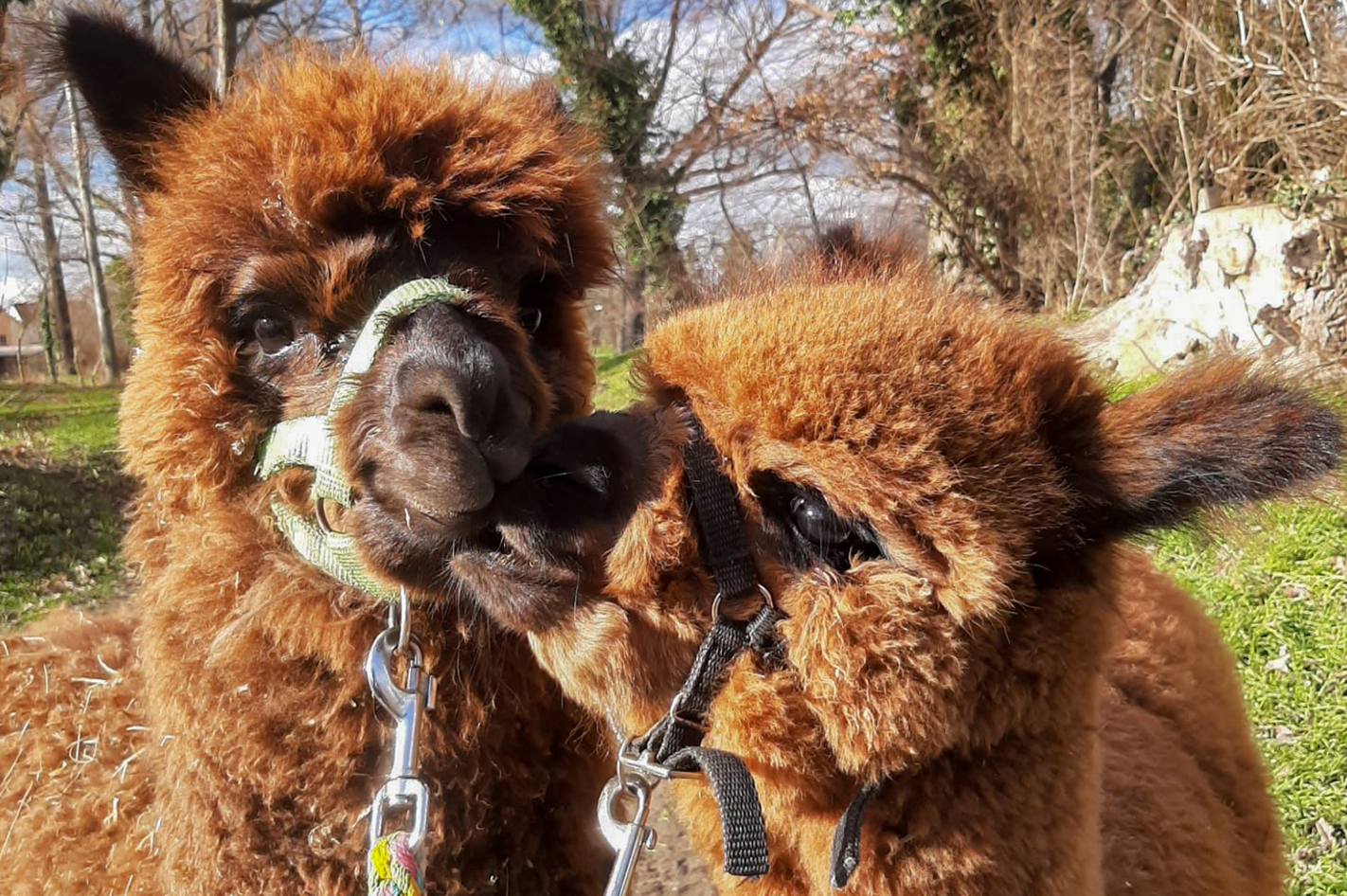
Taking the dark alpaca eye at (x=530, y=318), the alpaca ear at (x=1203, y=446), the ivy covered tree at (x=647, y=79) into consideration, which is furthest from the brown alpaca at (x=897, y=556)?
the ivy covered tree at (x=647, y=79)

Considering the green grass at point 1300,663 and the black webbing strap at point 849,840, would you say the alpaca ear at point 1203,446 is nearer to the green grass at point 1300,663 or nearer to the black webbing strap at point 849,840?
the black webbing strap at point 849,840

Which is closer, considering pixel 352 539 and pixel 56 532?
pixel 352 539

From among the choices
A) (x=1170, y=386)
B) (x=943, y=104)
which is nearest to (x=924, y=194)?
(x=943, y=104)

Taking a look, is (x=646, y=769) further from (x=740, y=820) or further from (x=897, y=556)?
(x=897, y=556)

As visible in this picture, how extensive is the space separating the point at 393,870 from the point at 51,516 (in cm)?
857

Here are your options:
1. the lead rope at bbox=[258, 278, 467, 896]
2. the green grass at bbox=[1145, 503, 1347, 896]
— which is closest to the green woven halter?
the lead rope at bbox=[258, 278, 467, 896]

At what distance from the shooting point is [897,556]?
131 cm

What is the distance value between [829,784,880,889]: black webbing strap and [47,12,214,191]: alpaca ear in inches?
68.6

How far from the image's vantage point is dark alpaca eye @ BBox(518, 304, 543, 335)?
1.96 meters

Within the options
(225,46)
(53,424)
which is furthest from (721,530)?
(53,424)

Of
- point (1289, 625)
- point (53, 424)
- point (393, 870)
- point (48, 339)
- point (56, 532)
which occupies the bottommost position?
point (56, 532)

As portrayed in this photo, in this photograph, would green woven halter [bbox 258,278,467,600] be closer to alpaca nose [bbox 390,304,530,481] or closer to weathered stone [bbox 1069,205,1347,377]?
alpaca nose [bbox 390,304,530,481]

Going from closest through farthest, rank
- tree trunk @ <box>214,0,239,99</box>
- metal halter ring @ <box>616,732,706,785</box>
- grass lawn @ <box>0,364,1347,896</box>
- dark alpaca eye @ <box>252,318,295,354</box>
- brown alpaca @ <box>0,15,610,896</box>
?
1. metal halter ring @ <box>616,732,706,785</box>
2. brown alpaca @ <box>0,15,610,896</box>
3. dark alpaca eye @ <box>252,318,295,354</box>
4. grass lawn @ <box>0,364,1347,896</box>
5. tree trunk @ <box>214,0,239,99</box>

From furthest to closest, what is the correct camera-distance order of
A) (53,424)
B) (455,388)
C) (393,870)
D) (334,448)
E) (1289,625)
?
(53,424), (1289,625), (334,448), (455,388), (393,870)
